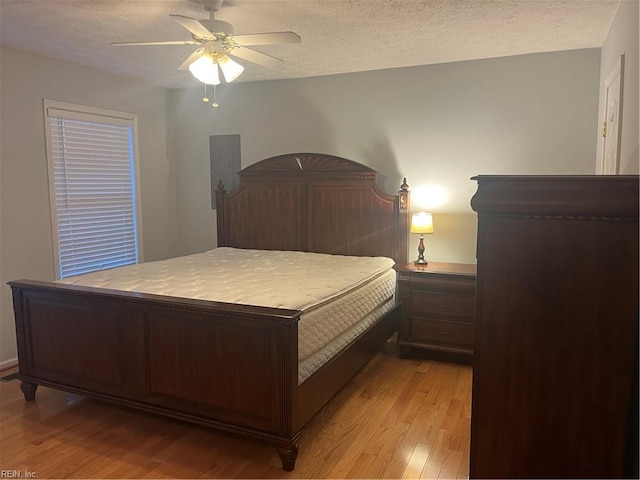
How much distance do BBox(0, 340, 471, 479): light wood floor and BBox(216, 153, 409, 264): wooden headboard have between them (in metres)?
1.49

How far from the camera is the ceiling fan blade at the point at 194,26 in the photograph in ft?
7.61

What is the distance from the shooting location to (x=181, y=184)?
5.29m

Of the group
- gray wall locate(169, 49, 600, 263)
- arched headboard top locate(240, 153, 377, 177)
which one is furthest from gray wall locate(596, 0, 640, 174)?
arched headboard top locate(240, 153, 377, 177)

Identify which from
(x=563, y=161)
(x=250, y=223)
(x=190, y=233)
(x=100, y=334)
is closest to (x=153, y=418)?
(x=100, y=334)

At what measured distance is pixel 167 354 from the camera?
255 centimetres

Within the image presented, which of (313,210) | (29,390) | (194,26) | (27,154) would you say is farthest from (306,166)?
(29,390)

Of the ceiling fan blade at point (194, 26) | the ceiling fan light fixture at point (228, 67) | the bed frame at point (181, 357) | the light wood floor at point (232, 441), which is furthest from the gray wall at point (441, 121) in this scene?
the ceiling fan blade at point (194, 26)

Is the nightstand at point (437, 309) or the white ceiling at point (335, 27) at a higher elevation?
the white ceiling at point (335, 27)

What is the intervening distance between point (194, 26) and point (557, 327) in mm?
2202

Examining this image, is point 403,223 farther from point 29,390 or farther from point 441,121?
point 29,390

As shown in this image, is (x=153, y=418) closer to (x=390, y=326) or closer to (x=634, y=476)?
(x=390, y=326)

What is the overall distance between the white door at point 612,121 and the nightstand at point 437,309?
117cm

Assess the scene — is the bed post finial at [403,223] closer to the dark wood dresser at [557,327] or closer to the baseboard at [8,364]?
the dark wood dresser at [557,327]

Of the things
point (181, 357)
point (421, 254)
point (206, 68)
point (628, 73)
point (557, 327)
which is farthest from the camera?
point (421, 254)
